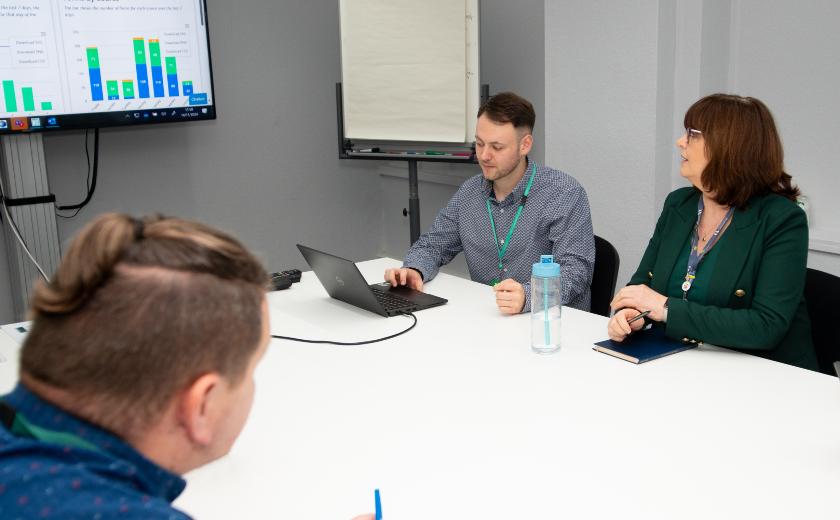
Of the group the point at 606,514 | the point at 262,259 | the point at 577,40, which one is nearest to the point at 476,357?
the point at 606,514

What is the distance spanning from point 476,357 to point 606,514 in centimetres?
72

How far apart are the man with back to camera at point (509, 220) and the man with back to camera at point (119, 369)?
180 centimetres

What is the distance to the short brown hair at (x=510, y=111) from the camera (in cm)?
272

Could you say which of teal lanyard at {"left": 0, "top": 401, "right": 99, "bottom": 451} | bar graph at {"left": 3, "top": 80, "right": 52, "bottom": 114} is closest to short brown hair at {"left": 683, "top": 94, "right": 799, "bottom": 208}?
teal lanyard at {"left": 0, "top": 401, "right": 99, "bottom": 451}

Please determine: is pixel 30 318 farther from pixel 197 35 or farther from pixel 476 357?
pixel 197 35

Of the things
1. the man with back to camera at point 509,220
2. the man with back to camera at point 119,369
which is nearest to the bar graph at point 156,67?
the man with back to camera at point 509,220

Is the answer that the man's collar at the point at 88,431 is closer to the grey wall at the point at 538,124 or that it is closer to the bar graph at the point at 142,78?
the grey wall at the point at 538,124

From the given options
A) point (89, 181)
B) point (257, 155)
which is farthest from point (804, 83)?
point (89, 181)

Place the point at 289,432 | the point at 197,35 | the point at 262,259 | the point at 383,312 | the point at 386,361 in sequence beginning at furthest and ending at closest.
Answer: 1. the point at 197,35
2. the point at 383,312
3. the point at 386,361
4. the point at 289,432
5. the point at 262,259

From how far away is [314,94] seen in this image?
4684 mm

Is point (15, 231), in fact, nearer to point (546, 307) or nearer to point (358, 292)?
point (358, 292)

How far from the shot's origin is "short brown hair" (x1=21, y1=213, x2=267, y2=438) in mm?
711

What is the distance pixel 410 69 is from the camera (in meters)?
3.78

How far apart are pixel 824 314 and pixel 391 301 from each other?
115 cm
